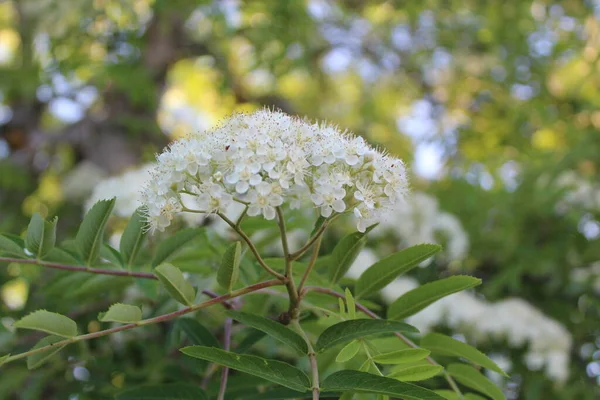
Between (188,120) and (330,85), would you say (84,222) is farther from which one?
(330,85)

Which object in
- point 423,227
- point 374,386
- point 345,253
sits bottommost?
point 374,386

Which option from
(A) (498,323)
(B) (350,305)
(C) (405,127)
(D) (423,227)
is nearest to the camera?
(B) (350,305)

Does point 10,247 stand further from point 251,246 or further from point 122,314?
point 251,246

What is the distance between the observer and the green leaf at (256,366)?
0.80 meters

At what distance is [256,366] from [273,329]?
6 cm

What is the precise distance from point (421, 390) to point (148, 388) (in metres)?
0.45

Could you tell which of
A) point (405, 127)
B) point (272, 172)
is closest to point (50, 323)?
point (272, 172)

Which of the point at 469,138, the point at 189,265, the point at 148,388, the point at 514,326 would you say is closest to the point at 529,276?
the point at 514,326

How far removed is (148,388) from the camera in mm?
1023

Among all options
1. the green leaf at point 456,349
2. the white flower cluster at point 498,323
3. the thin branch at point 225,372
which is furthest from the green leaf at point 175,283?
the white flower cluster at point 498,323

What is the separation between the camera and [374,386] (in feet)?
2.61

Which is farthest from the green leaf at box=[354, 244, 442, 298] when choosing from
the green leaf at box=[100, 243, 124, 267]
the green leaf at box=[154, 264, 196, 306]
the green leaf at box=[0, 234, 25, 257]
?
the green leaf at box=[0, 234, 25, 257]

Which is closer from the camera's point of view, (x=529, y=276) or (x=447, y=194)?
(x=529, y=276)

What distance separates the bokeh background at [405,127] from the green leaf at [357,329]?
0.64 meters
